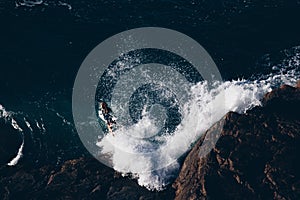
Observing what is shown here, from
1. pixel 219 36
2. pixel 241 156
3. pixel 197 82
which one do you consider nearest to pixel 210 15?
pixel 219 36

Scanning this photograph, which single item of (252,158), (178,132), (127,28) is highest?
(127,28)

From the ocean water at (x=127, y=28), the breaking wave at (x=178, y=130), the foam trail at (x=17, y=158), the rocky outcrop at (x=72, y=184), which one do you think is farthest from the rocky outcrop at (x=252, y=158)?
the foam trail at (x=17, y=158)

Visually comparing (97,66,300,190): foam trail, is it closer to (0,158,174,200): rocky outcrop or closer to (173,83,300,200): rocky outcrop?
(0,158,174,200): rocky outcrop

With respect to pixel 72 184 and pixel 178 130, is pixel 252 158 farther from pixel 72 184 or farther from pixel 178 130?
pixel 72 184

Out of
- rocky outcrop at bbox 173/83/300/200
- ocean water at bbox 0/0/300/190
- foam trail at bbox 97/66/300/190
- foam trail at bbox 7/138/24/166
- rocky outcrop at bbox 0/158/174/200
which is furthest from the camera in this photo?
ocean water at bbox 0/0/300/190

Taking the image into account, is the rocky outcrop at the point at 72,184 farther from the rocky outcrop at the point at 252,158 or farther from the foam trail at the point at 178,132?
the rocky outcrop at the point at 252,158

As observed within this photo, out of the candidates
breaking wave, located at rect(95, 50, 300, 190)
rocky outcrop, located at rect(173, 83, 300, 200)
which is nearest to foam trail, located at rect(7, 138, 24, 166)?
breaking wave, located at rect(95, 50, 300, 190)

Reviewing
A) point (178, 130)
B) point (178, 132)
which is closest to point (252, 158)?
point (178, 132)
